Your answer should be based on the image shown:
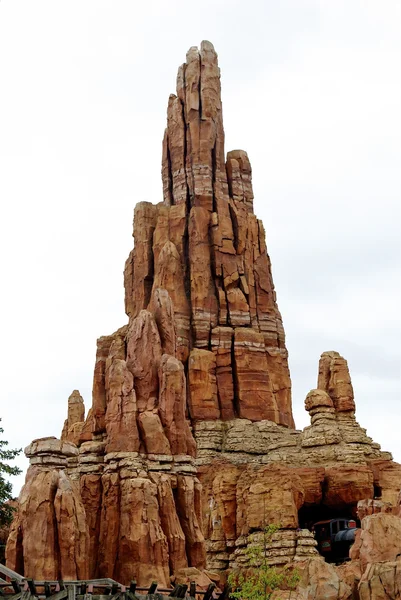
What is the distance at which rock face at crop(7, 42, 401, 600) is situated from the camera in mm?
44625

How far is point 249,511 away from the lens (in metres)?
66.3

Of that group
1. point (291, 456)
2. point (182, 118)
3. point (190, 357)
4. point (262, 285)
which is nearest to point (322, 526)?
point (291, 456)

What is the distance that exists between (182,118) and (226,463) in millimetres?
40097

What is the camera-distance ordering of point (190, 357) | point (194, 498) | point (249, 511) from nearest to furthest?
point (194, 498)
point (249, 511)
point (190, 357)

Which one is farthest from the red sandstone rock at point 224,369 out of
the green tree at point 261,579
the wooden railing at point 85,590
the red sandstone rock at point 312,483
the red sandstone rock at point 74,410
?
the wooden railing at point 85,590

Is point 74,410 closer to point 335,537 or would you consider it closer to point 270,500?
point 270,500

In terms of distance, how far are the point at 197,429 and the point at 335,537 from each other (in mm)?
20255

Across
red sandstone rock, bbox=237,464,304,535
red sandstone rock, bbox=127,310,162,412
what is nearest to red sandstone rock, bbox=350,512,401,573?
red sandstone rock, bbox=127,310,162,412

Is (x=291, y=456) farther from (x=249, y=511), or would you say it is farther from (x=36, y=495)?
(x=36, y=495)

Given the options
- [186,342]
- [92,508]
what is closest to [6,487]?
[92,508]

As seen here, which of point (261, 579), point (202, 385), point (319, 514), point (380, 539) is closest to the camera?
point (380, 539)

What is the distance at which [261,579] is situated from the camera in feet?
158

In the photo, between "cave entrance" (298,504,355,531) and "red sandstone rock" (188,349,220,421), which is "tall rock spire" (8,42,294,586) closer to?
"red sandstone rock" (188,349,220,421)

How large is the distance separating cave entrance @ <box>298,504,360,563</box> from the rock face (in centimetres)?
31
